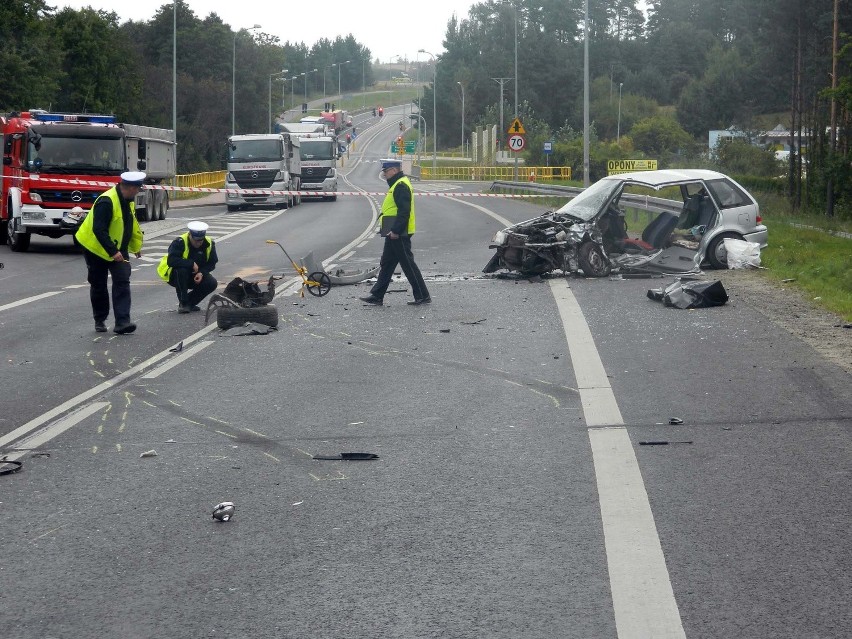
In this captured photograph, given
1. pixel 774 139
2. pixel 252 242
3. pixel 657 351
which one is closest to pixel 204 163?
pixel 774 139

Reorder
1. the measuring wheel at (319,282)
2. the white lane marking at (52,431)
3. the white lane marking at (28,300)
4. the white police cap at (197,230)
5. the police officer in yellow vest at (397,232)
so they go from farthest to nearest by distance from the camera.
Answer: the measuring wheel at (319,282)
the white lane marking at (28,300)
the police officer in yellow vest at (397,232)
the white police cap at (197,230)
the white lane marking at (52,431)

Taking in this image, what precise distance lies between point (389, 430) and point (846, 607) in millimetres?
3929

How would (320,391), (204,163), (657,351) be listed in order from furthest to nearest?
(204,163), (657,351), (320,391)

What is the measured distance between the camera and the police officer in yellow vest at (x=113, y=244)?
1283 cm

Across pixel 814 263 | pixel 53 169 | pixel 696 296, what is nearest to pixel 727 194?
pixel 814 263

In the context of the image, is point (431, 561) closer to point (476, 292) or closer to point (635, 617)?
point (635, 617)

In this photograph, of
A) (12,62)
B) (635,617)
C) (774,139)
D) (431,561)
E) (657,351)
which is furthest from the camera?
(774,139)

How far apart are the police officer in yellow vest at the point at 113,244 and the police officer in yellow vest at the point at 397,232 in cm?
329

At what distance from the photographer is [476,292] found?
16.4m

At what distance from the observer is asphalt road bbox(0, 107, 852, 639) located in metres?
4.71

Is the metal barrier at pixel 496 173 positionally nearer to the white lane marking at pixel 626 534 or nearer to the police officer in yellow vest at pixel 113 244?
the police officer in yellow vest at pixel 113 244

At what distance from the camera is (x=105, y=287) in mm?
13039

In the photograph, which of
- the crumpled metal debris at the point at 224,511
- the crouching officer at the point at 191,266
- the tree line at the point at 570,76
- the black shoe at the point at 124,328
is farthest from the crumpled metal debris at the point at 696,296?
the tree line at the point at 570,76

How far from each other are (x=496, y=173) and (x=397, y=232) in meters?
67.0
